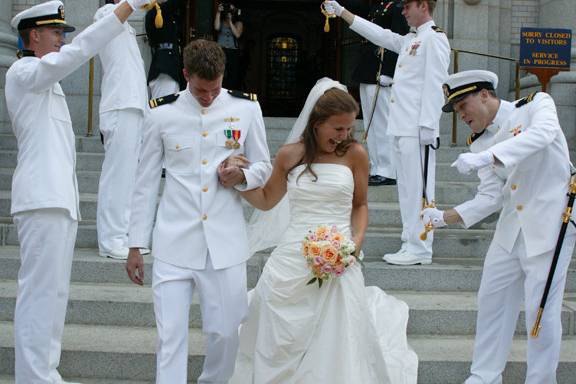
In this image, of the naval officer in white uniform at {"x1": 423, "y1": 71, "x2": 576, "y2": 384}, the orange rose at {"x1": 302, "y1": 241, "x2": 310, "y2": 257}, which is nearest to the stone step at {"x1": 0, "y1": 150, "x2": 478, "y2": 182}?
the naval officer in white uniform at {"x1": 423, "y1": 71, "x2": 576, "y2": 384}

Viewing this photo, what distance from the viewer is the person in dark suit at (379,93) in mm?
9328

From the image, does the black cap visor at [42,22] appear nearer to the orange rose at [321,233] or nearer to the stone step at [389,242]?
the orange rose at [321,233]

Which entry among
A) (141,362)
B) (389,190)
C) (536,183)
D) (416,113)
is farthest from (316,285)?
(389,190)

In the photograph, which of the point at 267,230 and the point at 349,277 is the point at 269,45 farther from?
the point at 349,277

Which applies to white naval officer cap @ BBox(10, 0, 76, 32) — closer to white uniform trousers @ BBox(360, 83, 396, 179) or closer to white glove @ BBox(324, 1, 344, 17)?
white glove @ BBox(324, 1, 344, 17)

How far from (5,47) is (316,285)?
769 centimetres

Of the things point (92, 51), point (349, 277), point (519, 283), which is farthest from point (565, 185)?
point (92, 51)

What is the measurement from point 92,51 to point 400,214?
436 centimetres

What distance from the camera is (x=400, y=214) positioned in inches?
329

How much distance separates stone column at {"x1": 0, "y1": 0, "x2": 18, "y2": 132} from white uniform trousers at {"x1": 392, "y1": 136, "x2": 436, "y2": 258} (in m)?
5.53

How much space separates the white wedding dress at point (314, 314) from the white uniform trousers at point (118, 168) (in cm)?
280

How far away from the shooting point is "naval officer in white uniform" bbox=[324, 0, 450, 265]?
24.3ft

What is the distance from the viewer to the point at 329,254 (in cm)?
458

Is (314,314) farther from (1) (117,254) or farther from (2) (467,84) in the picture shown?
(1) (117,254)
